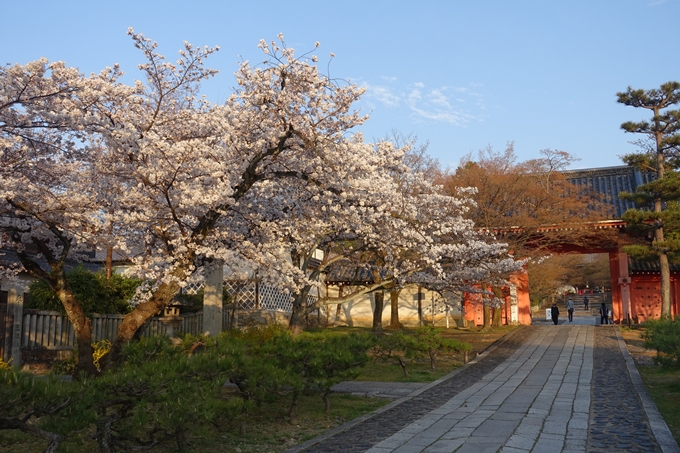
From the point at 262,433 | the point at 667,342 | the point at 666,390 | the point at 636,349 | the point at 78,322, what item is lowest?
the point at 262,433

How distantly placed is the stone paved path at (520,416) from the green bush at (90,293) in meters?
7.55

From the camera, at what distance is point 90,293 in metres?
13.4

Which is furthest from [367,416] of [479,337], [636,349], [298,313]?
[479,337]

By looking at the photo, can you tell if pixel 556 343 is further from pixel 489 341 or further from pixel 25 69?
pixel 25 69

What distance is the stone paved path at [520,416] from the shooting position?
6.58 m

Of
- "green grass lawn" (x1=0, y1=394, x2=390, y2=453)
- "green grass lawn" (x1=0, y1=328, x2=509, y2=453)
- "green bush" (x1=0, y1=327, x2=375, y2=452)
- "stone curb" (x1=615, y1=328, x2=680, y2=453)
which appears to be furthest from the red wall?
"green bush" (x1=0, y1=327, x2=375, y2=452)

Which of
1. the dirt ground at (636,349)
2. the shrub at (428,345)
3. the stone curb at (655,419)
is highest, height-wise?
the shrub at (428,345)

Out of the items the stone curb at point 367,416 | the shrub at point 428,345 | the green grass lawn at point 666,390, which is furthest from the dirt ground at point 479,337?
the green grass lawn at point 666,390

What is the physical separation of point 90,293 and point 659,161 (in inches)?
791

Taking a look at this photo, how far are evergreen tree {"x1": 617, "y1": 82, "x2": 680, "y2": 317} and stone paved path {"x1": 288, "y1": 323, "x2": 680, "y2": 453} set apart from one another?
8559 mm

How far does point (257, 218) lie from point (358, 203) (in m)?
1.93

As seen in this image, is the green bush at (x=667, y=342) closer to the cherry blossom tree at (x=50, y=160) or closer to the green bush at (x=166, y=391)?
the green bush at (x=166, y=391)

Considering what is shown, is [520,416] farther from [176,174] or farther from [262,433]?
[176,174]

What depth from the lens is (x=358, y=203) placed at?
10.3 metres
